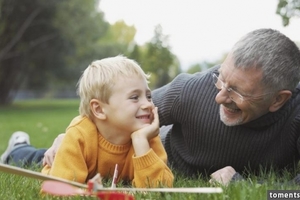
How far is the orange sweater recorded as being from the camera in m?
3.40

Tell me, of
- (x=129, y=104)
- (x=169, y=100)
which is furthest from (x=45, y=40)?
(x=129, y=104)

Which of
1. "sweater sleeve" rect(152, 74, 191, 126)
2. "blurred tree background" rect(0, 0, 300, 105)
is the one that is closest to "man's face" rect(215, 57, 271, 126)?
"sweater sleeve" rect(152, 74, 191, 126)

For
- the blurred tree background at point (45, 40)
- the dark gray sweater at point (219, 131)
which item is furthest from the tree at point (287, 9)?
the blurred tree background at point (45, 40)

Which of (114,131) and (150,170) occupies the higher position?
(114,131)

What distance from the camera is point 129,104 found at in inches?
139

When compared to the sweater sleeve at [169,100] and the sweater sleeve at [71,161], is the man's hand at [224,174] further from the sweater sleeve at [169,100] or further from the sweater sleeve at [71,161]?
the sweater sleeve at [71,161]

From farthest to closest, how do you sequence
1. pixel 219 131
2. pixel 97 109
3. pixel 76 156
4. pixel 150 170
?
→ 1. pixel 219 131
2. pixel 97 109
3. pixel 76 156
4. pixel 150 170

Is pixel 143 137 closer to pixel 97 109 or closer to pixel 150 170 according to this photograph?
pixel 150 170

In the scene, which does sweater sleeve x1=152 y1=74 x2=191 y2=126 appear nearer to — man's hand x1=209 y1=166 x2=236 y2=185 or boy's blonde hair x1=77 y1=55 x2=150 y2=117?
boy's blonde hair x1=77 y1=55 x2=150 y2=117

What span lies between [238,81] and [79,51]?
35.3 meters

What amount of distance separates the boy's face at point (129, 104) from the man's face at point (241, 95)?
1.67 ft

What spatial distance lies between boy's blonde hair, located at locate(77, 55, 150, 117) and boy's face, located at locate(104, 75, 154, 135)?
4 centimetres

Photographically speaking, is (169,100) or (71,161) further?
(169,100)

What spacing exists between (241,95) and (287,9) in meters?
3.78
